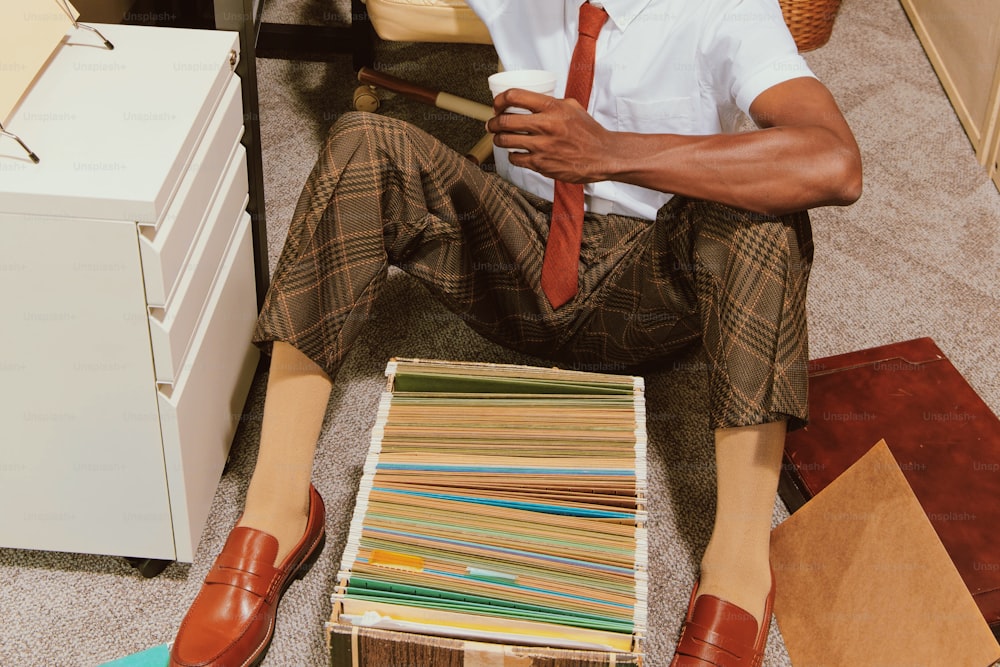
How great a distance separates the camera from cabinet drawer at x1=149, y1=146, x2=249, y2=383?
1.14 metres

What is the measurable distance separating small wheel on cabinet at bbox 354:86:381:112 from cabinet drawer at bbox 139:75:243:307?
2.74 ft

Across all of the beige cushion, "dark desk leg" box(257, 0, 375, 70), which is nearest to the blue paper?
the beige cushion

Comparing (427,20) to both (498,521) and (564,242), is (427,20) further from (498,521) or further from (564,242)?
(498,521)

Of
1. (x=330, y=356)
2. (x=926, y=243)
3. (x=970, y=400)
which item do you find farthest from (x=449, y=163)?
(x=926, y=243)

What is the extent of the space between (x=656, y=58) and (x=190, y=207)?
57 centimetres

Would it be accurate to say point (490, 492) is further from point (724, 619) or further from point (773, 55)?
point (773, 55)

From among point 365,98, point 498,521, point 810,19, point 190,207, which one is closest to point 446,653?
point 498,521

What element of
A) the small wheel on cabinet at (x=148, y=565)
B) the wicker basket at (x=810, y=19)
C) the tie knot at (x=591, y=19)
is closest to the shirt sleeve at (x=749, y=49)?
the tie knot at (x=591, y=19)

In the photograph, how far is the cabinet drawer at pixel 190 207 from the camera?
3.55 feet

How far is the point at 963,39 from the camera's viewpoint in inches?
90.5

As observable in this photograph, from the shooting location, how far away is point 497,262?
1.38 m

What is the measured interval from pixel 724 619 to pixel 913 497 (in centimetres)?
26

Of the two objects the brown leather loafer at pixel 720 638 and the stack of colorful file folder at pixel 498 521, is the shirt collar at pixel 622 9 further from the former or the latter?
the brown leather loafer at pixel 720 638

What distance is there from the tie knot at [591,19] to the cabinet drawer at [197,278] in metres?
0.45
